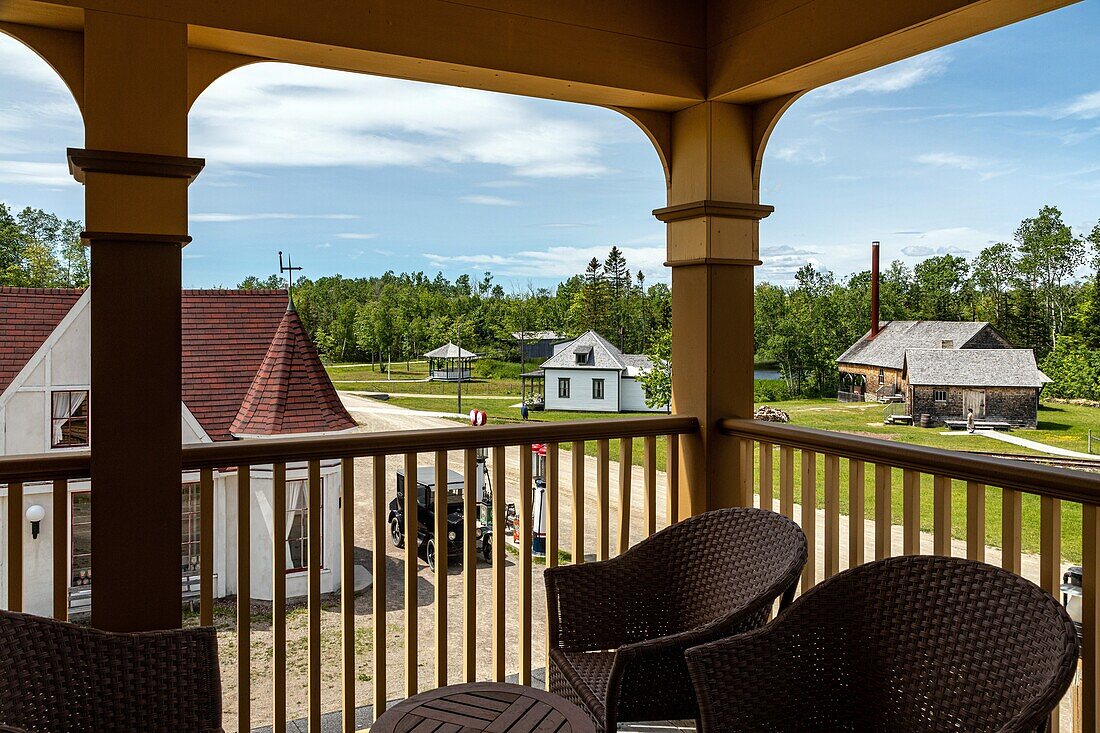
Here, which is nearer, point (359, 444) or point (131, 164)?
point (131, 164)

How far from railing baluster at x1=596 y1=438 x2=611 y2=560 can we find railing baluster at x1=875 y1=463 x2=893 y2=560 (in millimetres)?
959

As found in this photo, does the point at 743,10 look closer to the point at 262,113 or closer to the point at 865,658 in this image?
the point at 865,658

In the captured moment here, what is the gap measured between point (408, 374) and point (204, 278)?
3.25 feet

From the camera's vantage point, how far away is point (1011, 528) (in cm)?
212

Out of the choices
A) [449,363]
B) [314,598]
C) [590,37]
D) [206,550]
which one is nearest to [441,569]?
[314,598]

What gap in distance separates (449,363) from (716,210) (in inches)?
54.8

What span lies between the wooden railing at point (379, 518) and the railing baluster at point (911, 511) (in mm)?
912

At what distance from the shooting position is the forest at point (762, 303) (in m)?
2.79

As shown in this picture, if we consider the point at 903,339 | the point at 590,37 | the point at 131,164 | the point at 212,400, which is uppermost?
the point at 590,37

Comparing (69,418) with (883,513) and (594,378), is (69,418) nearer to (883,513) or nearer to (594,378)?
(594,378)

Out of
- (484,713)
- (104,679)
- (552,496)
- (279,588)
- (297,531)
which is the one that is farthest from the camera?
(297,531)

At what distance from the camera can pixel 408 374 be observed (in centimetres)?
339

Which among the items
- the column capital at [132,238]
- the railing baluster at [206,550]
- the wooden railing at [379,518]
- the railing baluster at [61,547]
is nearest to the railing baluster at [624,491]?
the wooden railing at [379,518]

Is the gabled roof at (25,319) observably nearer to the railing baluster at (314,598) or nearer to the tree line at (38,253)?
the tree line at (38,253)
